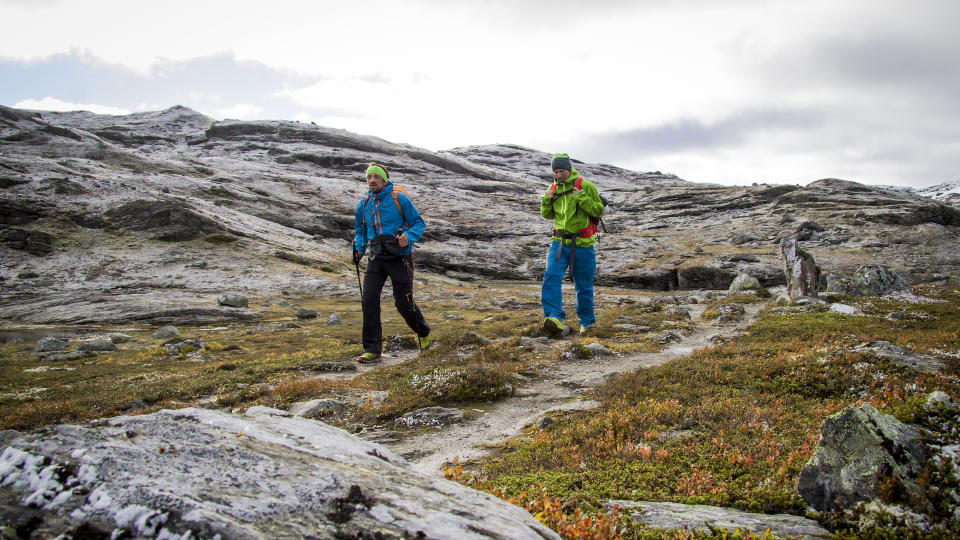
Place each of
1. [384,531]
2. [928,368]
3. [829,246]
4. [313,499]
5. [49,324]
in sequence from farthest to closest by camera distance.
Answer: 1. [829,246]
2. [49,324]
3. [928,368]
4. [313,499]
5. [384,531]

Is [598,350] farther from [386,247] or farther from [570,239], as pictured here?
[386,247]

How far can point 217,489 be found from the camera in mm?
2492

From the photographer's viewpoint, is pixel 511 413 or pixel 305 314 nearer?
pixel 511 413

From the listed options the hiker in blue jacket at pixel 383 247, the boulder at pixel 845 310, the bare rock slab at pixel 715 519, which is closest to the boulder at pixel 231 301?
the hiker in blue jacket at pixel 383 247

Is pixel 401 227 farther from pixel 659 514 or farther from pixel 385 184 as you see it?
pixel 659 514

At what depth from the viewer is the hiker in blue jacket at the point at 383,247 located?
1316cm

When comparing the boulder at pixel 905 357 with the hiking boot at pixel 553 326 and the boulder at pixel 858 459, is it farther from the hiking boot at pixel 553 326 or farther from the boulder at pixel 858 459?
the hiking boot at pixel 553 326

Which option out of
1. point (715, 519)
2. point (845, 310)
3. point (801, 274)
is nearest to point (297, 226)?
point (801, 274)

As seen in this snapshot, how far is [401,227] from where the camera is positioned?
526 inches

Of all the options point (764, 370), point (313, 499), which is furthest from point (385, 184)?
point (313, 499)

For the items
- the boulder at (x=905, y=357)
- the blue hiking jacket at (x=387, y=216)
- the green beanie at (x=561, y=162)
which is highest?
the green beanie at (x=561, y=162)

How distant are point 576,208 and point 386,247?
6436 millimetres

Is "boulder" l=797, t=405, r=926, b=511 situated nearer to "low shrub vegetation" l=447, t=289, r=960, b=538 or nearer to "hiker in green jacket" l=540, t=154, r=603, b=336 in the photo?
"low shrub vegetation" l=447, t=289, r=960, b=538

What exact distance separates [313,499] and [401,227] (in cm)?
1117
